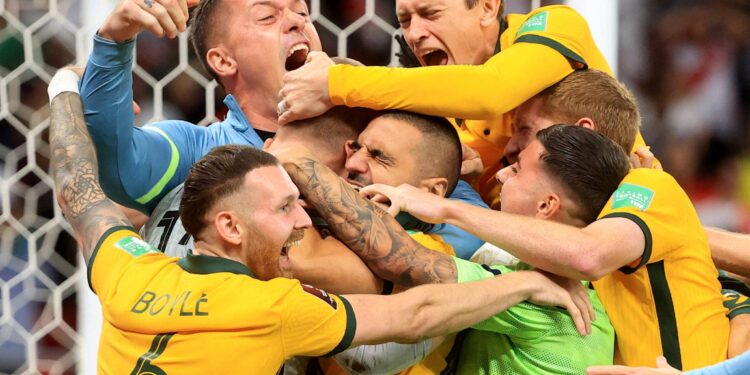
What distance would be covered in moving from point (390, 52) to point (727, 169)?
1.28 metres

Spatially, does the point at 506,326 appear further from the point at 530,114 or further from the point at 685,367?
the point at 530,114

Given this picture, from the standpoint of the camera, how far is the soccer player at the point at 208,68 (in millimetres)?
2088

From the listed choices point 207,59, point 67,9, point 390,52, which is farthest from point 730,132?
point 67,9

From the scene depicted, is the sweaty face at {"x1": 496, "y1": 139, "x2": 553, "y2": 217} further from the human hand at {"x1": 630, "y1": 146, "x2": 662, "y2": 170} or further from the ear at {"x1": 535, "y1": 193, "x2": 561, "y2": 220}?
the human hand at {"x1": 630, "y1": 146, "x2": 662, "y2": 170}

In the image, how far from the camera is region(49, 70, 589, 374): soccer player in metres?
1.72

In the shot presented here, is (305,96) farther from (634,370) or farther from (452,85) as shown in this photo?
(634,370)

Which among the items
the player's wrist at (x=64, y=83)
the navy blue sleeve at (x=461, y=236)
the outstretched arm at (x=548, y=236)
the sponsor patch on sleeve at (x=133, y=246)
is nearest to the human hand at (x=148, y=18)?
the player's wrist at (x=64, y=83)

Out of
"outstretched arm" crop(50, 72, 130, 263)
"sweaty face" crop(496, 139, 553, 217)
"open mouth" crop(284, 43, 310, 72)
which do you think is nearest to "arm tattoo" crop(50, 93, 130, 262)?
"outstretched arm" crop(50, 72, 130, 263)

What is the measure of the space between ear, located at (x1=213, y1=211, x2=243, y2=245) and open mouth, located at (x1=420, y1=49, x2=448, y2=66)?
801 millimetres

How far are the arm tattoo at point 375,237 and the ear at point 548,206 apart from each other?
20 centimetres

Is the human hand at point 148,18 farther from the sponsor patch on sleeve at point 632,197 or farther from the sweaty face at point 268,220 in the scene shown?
the sponsor patch on sleeve at point 632,197

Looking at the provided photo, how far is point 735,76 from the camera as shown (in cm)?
366

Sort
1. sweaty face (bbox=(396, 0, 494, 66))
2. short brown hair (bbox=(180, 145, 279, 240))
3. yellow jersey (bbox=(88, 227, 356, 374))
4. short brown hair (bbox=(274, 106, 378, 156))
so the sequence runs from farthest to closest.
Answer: sweaty face (bbox=(396, 0, 494, 66)), short brown hair (bbox=(274, 106, 378, 156)), short brown hair (bbox=(180, 145, 279, 240)), yellow jersey (bbox=(88, 227, 356, 374))

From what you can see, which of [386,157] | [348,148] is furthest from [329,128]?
[386,157]
